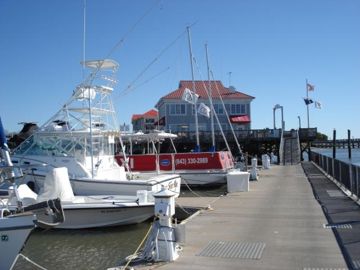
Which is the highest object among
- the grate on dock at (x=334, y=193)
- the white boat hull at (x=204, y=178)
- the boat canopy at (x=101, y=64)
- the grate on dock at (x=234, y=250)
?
the boat canopy at (x=101, y=64)

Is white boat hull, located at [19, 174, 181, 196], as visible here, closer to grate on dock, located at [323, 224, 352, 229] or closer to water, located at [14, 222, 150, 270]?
water, located at [14, 222, 150, 270]

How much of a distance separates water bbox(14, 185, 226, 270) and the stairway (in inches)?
1459

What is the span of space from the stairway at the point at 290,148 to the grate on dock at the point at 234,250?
132 feet

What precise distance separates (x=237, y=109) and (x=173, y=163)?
36620mm

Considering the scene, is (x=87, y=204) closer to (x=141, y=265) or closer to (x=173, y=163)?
(x=141, y=265)

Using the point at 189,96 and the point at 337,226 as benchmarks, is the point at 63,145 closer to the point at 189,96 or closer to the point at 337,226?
the point at 337,226

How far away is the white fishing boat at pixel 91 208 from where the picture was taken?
1484 centimetres

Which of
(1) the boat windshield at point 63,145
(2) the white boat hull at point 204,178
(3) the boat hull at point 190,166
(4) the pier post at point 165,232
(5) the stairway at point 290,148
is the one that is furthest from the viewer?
(5) the stairway at point 290,148

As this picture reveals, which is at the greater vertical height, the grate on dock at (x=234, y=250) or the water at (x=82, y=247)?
the grate on dock at (x=234, y=250)

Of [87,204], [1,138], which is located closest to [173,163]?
[87,204]

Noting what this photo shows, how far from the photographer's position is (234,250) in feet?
32.3

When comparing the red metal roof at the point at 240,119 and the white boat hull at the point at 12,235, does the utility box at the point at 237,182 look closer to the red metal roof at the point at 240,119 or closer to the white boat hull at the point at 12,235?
the white boat hull at the point at 12,235

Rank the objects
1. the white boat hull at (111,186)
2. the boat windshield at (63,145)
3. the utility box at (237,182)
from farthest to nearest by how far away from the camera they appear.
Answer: the utility box at (237,182), the boat windshield at (63,145), the white boat hull at (111,186)

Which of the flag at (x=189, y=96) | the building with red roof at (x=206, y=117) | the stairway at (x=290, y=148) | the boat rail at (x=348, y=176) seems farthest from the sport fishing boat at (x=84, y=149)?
the building with red roof at (x=206, y=117)
